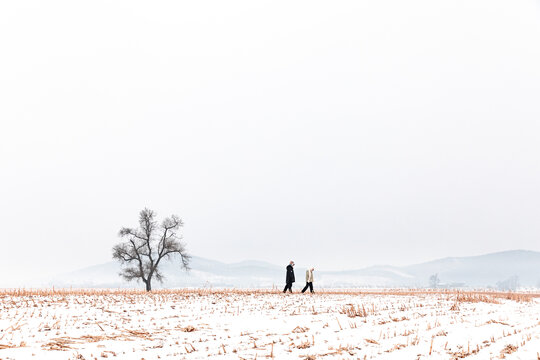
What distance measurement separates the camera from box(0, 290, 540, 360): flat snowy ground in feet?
41.2

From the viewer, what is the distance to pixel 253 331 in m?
16.6

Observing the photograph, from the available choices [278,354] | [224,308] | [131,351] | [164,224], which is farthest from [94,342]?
[164,224]

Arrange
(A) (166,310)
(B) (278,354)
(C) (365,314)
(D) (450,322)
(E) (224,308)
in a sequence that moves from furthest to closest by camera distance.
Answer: (E) (224,308)
(A) (166,310)
(C) (365,314)
(D) (450,322)
(B) (278,354)

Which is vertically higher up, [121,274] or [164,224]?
[164,224]

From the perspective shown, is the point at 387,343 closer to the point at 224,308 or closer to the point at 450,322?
the point at 450,322

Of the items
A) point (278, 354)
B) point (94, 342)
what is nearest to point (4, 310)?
point (94, 342)

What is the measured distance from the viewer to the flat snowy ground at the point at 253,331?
12547 mm

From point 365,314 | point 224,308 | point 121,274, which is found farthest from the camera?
point 121,274

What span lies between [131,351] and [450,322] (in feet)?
39.3

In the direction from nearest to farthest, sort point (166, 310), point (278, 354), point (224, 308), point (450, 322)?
point (278, 354)
point (450, 322)
point (166, 310)
point (224, 308)

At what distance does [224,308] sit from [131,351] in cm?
1085

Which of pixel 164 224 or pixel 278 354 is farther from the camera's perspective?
pixel 164 224

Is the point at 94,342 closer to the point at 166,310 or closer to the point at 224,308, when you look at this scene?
the point at 166,310

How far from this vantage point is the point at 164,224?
5828 centimetres
